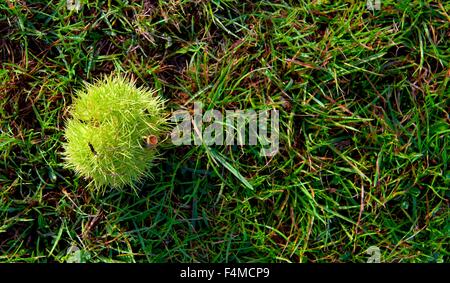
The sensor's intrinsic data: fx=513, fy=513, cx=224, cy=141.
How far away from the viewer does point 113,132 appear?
1406 millimetres

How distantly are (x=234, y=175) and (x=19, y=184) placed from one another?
0.68 metres

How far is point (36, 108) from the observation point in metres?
1.65

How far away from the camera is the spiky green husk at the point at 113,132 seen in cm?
141

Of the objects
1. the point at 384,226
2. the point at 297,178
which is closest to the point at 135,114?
the point at 297,178

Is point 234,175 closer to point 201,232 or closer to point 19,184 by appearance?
point 201,232

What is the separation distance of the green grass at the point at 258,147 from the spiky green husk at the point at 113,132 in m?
0.15

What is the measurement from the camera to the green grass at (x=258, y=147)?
161cm
